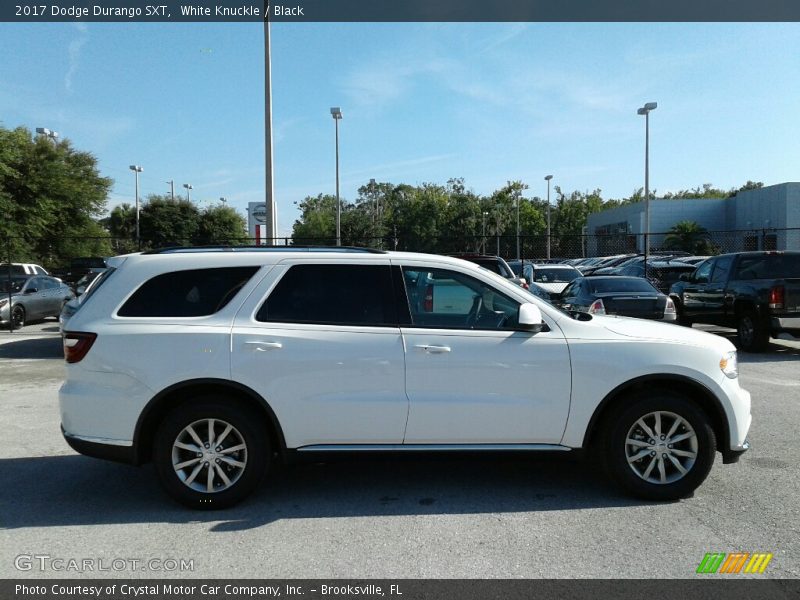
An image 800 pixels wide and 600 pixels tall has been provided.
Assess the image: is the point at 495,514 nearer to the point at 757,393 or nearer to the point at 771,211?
the point at 757,393

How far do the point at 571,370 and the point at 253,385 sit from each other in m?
2.24

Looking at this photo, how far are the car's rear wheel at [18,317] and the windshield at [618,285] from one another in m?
14.4

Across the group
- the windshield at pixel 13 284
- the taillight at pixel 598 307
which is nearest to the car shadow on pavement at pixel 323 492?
the taillight at pixel 598 307

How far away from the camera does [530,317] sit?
471cm

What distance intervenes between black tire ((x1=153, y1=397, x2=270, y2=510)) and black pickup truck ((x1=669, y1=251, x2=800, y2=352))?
10766 mm

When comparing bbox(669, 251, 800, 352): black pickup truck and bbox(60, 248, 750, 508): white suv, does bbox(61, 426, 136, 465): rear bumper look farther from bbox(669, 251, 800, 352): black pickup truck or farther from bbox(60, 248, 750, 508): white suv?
bbox(669, 251, 800, 352): black pickup truck

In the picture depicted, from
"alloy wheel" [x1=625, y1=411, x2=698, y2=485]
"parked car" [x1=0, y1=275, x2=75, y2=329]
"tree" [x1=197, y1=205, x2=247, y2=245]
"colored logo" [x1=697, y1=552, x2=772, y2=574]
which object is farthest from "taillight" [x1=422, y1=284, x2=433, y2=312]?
"tree" [x1=197, y1=205, x2=247, y2=245]

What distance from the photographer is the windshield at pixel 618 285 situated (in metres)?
13.1

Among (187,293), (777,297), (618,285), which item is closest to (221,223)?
(618,285)

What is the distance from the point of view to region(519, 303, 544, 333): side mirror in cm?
471

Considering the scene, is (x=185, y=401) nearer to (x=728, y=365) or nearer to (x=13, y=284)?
(x=728, y=365)

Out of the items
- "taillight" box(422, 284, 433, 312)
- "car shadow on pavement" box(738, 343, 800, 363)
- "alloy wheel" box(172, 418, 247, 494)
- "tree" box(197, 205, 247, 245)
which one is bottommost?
"car shadow on pavement" box(738, 343, 800, 363)

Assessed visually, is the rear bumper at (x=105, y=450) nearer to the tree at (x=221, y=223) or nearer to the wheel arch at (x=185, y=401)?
the wheel arch at (x=185, y=401)

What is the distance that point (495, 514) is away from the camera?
469 centimetres
